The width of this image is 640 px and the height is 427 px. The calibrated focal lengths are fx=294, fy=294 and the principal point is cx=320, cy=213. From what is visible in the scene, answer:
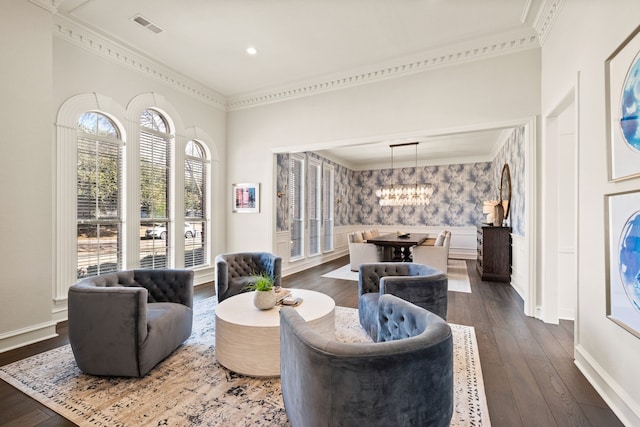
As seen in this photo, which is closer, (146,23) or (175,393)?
(175,393)

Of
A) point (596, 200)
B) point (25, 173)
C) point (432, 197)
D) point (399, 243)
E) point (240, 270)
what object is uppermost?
point (432, 197)

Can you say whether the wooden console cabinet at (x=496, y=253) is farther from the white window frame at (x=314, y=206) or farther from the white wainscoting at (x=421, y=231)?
the white window frame at (x=314, y=206)

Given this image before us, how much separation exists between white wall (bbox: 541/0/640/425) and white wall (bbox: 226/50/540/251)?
1065mm

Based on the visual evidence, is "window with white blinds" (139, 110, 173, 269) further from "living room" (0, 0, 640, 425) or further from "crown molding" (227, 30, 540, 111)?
"crown molding" (227, 30, 540, 111)

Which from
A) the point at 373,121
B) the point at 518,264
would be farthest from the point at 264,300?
the point at 518,264

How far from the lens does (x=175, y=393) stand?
7.13 feet

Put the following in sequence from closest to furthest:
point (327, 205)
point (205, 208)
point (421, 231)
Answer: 1. point (205, 208)
2. point (327, 205)
3. point (421, 231)

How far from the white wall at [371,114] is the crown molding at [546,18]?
12.0 inches

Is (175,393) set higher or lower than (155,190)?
lower

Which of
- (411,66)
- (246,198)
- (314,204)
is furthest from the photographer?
(314,204)

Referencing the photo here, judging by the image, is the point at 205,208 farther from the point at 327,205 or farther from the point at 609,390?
the point at 609,390

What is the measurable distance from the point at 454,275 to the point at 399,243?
4.77ft

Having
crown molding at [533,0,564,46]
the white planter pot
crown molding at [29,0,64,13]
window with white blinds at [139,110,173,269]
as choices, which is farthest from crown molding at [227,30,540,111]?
the white planter pot

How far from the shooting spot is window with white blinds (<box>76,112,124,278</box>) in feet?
12.8
